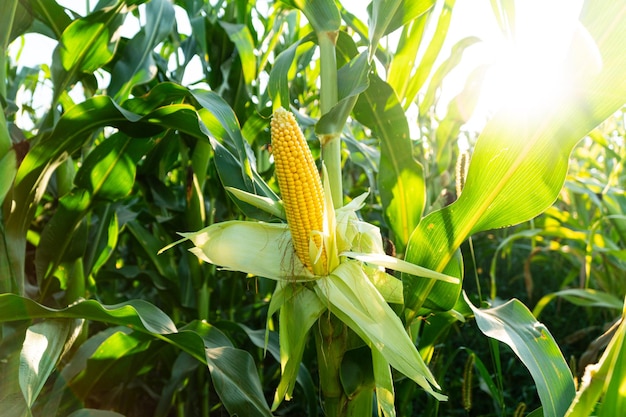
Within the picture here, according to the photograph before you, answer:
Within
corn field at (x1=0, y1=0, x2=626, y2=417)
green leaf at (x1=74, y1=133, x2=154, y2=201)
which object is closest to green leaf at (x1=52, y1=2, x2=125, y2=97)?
corn field at (x1=0, y1=0, x2=626, y2=417)

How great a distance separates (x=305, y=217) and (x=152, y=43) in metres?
0.87

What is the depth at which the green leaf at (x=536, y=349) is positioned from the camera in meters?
0.84

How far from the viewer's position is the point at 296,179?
33.9 inches

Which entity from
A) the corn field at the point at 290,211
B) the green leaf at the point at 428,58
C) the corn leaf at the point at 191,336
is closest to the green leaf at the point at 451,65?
the corn field at the point at 290,211

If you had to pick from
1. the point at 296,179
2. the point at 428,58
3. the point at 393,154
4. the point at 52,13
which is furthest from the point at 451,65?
the point at 52,13

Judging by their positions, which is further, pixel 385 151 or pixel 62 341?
pixel 385 151

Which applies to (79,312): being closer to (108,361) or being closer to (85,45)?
Answer: (108,361)

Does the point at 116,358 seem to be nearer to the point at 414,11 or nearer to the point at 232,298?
the point at 232,298

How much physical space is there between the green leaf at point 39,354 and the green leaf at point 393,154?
0.69 meters

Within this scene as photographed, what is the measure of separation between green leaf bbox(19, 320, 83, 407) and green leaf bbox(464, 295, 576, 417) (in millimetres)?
751

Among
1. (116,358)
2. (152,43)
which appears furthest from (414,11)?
(116,358)

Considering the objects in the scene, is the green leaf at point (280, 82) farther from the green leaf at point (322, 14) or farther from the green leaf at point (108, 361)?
the green leaf at point (108, 361)

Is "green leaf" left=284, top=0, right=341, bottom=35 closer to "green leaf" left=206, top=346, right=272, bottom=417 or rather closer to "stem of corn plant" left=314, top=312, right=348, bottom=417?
"stem of corn plant" left=314, top=312, right=348, bottom=417

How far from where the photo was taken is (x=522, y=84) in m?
0.79
